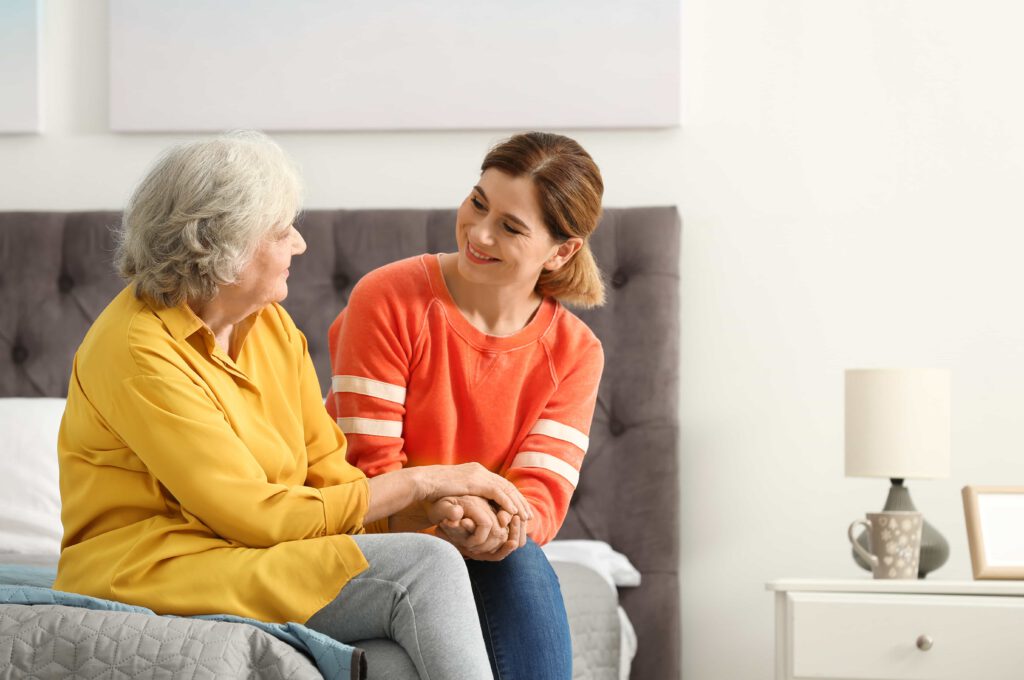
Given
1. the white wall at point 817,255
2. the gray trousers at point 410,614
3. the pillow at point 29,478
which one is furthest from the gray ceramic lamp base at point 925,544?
the pillow at point 29,478

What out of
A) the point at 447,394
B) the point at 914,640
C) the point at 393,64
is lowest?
the point at 914,640

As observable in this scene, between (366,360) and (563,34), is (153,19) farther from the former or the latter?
(366,360)

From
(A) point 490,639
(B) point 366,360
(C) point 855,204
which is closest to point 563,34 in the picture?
(C) point 855,204

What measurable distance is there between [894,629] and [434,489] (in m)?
0.92

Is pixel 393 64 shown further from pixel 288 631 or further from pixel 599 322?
pixel 288 631

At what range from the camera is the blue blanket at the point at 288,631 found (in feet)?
3.99

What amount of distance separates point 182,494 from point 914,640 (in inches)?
49.8

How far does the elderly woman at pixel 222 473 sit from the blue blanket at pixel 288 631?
30mm

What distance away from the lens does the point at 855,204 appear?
244 cm

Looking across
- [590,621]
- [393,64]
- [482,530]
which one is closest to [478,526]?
[482,530]

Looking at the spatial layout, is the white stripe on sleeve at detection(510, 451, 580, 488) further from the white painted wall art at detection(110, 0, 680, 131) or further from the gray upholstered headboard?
the white painted wall art at detection(110, 0, 680, 131)

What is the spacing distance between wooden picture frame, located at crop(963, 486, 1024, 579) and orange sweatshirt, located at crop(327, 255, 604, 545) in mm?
846

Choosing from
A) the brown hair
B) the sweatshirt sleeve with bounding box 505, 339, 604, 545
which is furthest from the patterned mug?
the brown hair

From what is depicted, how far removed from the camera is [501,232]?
1.64 metres
